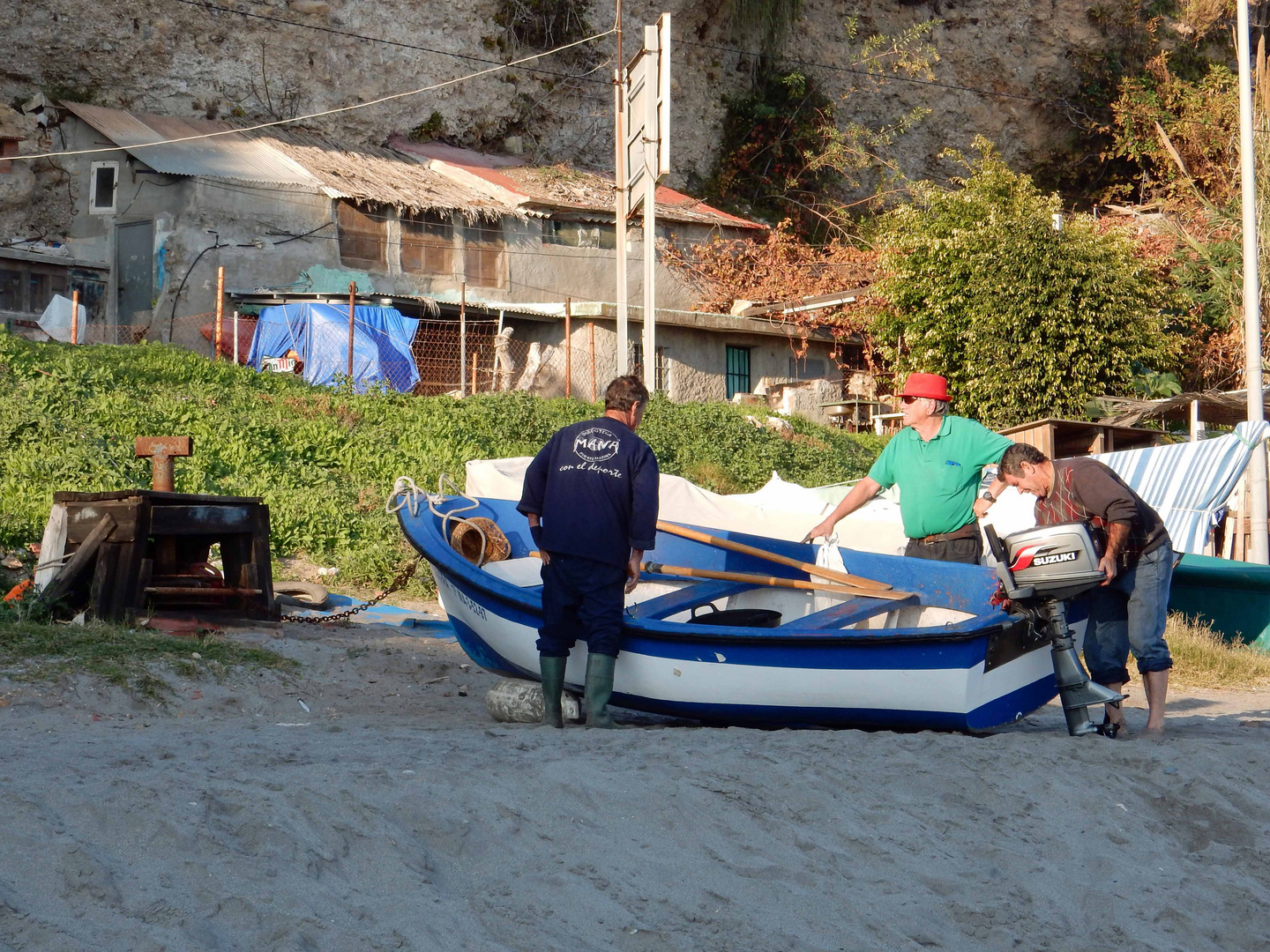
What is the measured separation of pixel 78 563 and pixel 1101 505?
19.9 ft

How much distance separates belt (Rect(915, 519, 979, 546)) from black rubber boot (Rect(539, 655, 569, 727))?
220 cm

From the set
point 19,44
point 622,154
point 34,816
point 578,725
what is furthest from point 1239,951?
point 19,44

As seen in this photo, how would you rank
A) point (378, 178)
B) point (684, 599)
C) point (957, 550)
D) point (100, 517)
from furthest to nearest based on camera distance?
1. point (378, 178)
2. point (100, 517)
3. point (684, 599)
4. point (957, 550)

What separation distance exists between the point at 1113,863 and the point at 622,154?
1608 centimetres

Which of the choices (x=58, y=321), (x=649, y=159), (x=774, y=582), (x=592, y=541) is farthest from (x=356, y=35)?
(x=592, y=541)

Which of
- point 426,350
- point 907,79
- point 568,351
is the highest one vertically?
point 907,79

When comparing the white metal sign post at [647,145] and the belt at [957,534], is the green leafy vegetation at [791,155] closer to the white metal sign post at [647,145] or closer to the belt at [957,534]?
the white metal sign post at [647,145]

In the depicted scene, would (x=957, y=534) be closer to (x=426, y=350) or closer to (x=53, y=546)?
(x=53, y=546)

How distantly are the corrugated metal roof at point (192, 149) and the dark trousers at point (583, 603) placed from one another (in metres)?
19.8

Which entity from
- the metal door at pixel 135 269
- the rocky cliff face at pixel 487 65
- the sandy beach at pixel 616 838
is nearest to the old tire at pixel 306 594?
the sandy beach at pixel 616 838

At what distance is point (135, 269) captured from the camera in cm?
2431

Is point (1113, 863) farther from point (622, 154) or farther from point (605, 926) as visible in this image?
point (622, 154)

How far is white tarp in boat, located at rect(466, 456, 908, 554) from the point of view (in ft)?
35.7

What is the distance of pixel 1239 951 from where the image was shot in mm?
4340
